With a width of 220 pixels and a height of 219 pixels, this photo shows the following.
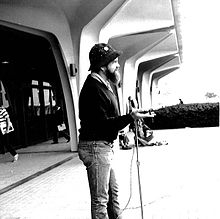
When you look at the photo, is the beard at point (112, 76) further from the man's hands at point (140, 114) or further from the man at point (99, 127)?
the man's hands at point (140, 114)

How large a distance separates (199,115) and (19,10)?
12535mm

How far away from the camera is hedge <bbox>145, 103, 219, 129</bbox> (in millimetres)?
18422

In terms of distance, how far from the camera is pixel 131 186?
5.75 metres

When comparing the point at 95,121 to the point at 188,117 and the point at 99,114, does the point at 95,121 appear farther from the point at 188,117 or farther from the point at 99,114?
the point at 188,117

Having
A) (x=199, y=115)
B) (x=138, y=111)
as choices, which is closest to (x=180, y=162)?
(x=138, y=111)

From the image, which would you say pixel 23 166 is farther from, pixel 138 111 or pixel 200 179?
pixel 138 111

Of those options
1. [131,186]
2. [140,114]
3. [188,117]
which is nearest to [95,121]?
[140,114]

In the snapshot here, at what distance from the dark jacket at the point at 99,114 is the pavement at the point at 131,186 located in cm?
47

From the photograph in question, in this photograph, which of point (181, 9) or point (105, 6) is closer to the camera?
point (105, 6)

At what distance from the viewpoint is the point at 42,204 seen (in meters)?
5.16

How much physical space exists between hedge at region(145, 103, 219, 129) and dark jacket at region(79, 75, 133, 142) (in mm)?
15446

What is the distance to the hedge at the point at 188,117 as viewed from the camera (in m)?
18.4

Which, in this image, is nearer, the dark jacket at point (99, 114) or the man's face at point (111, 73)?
the dark jacket at point (99, 114)

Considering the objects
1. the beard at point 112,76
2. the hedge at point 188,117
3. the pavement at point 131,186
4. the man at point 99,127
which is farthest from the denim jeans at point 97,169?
the hedge at point 188,117
